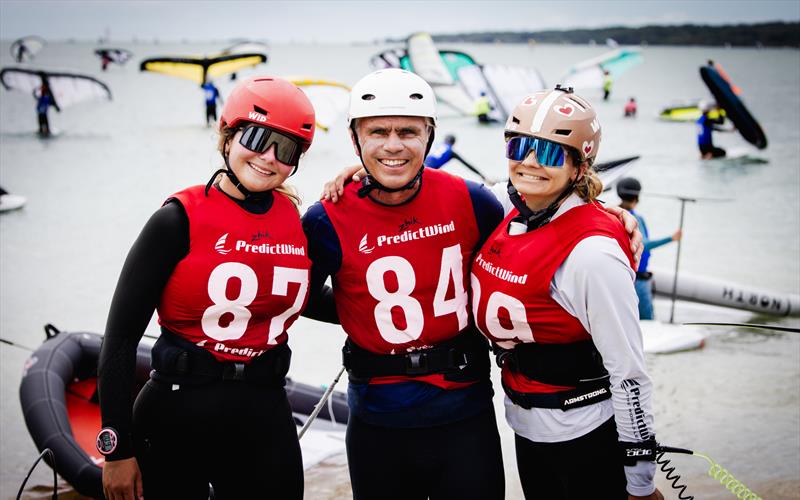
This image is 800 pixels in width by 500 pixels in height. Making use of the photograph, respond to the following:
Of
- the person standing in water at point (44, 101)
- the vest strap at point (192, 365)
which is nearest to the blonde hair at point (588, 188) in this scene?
the vest strap at point (192, 365)

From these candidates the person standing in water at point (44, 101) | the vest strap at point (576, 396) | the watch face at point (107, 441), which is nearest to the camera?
the watch face at point (107, 441)

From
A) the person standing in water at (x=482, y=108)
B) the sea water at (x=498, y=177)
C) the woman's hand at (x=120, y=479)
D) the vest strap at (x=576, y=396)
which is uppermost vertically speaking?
the vest strap at (x=576, y=396)

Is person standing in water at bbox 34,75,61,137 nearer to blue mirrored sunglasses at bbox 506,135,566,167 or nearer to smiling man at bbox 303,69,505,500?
smiling man at bbox 303,69,505,500

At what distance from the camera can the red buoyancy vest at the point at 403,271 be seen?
2.66m

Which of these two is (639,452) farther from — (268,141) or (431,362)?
(268,141)

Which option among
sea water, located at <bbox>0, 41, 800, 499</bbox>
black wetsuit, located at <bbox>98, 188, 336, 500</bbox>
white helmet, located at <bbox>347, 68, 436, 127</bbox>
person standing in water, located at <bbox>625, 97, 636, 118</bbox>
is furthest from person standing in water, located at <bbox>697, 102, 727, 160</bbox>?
black wetsuit, located at <bbox>98, 188, 336, 500</bbox>

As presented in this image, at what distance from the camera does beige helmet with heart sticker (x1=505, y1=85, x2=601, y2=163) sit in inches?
99.4

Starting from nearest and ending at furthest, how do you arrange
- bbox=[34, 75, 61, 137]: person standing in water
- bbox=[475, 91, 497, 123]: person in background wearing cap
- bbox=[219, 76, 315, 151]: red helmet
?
bbox=[219, 76, 315, 151]: red helmet, bbox=[34, 75, 61, 137]: person standing in water, bbox=[475, 91, 497, 123]: person in background wearing cap

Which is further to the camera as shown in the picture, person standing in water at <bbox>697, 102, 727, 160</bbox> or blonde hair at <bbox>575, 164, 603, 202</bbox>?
person standing in water at <bbox>697, 102, 727, 160</bbox>

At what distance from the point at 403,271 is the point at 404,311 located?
0.53ft

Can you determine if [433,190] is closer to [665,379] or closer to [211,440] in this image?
[211,440]

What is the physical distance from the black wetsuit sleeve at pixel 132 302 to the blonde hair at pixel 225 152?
15.0 inches

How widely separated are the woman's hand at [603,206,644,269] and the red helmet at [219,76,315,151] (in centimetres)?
129

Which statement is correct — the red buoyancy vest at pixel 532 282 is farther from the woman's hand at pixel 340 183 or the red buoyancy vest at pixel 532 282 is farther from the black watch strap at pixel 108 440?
the black watch strap at pixel 108 440
